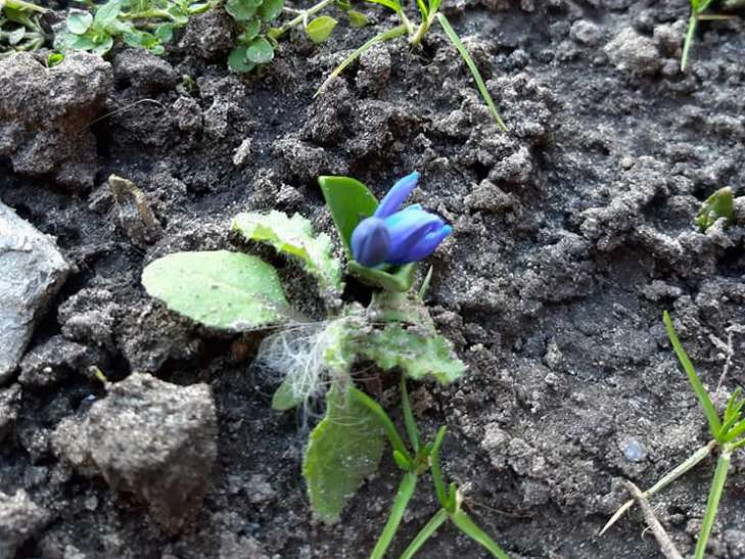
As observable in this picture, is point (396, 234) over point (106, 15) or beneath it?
beneath

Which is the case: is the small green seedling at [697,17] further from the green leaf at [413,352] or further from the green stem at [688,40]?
the green leaf at [413,352]

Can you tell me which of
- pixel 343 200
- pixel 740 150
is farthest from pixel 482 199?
pixel 740 150

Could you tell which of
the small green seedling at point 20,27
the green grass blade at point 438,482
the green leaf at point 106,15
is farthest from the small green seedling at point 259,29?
the green grass blade at point 438,482

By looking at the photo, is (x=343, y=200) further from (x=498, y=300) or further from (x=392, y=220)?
(x=498, y=300)

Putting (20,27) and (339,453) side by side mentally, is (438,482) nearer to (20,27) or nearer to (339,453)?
(339,453)

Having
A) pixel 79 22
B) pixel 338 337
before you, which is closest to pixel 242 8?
pixel 79 22

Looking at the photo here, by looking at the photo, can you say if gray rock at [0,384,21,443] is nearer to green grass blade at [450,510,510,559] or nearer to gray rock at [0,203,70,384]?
gray rock at [0,203,70,384]

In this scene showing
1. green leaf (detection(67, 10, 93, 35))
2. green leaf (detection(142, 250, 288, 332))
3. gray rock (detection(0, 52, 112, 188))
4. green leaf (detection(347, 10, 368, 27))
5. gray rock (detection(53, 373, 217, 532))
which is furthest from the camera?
green leaf (detection(347, 10, 368, 27))

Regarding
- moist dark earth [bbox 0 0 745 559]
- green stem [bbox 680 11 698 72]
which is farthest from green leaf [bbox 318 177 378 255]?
green stem [bbox 680 11 698 72]
